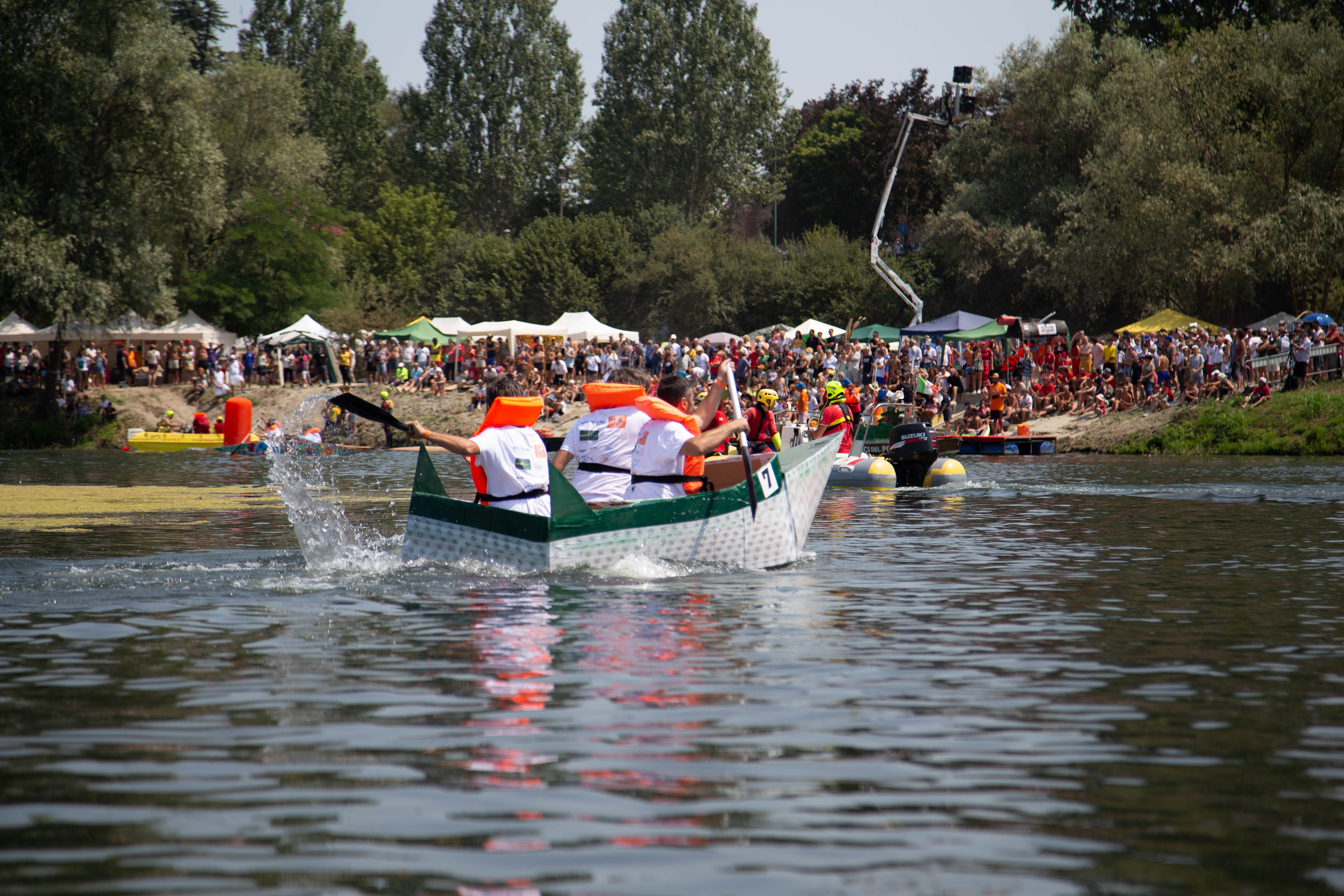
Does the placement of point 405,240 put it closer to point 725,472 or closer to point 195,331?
point 195,331

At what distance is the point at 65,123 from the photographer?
131ft

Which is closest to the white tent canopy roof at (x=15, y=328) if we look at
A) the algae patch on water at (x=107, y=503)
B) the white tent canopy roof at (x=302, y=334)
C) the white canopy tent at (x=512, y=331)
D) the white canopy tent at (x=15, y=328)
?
the white canopy tent at (x=15, y=328)

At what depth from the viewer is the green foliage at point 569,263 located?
244 feet

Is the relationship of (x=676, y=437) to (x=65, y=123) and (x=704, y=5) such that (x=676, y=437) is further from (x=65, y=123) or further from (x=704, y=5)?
(x=704, y=5)

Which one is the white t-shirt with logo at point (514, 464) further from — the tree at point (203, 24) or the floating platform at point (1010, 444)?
the tree at point (203, 24)

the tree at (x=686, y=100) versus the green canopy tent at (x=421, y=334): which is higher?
the tree at (x=686, y=100)

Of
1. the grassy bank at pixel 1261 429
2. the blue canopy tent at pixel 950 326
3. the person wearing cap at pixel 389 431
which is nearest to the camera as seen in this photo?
the grassy bank at pixel 1261 429

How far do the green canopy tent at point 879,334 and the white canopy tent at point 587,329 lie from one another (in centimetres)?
843

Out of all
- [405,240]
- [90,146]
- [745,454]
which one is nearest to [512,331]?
[90,146]

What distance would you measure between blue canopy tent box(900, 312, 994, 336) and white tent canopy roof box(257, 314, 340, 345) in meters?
22.1

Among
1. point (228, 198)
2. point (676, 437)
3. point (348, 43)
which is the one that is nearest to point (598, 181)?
point (348, 43)

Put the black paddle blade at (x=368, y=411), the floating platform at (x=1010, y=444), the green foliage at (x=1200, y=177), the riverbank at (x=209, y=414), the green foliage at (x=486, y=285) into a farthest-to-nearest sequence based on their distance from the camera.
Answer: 1. the green foliage at (x=486, y=285)
2. the riverbank at (x=209, y=414)
3. the green foliage at (x=1200, y=177)
4. the floating platform at (x=1010, y=444)
5. the black paddle blade at (x=368, y=411)

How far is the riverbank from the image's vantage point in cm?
4434

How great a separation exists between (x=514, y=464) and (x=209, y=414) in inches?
A: 1651
